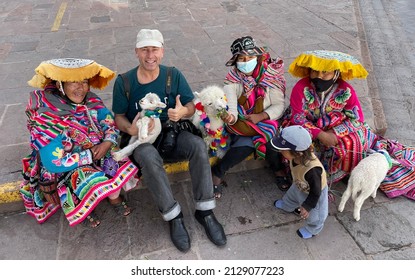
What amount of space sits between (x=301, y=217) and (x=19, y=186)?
266 centimetres

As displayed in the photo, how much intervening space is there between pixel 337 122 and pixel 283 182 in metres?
0.81

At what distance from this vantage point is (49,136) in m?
2.68

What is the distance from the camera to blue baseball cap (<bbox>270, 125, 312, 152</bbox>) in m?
2.51

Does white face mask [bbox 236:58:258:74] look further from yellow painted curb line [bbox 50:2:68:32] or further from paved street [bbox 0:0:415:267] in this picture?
yellow painted curb line [bbox 50:2:68:32]

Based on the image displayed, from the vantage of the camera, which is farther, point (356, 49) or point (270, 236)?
point (356, 49)

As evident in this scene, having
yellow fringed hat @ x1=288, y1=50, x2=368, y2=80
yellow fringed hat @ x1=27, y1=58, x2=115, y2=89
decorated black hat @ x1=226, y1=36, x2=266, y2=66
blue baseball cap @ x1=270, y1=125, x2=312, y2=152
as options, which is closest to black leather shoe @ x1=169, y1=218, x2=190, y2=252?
blue baseball cap @ x1=270, y1=125, x2=312, y2=152

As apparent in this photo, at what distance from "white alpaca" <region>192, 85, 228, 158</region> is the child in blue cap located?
25.5 inches

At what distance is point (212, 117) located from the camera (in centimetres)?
312

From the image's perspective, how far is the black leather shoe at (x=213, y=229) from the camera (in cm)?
283

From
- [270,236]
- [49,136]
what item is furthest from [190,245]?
[49,136]

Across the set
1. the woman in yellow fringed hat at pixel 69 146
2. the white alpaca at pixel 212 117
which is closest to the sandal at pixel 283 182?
the white alpaca at pixel 212 117

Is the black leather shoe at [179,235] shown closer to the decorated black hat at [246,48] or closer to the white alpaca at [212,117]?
the white alpaca at [212,117]

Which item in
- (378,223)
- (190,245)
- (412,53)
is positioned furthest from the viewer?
(412,53)
